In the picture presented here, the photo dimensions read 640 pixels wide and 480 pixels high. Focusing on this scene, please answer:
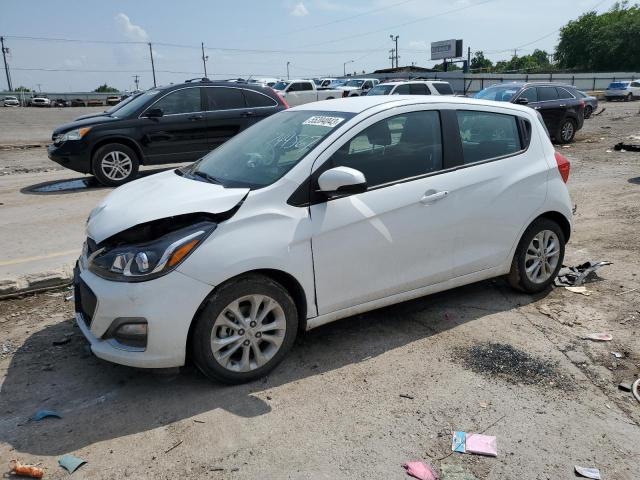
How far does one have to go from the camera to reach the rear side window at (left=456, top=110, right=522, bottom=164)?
4484mm

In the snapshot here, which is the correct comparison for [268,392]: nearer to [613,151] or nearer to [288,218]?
[288,218]

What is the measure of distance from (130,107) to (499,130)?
7808 millimetres

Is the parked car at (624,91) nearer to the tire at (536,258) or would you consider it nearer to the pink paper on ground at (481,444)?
the tire at (536,258)

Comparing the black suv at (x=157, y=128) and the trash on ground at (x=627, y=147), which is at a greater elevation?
the black suv at (x=157, y=128)

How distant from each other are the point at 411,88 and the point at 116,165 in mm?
12369

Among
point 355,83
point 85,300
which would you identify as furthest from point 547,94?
point 355,83

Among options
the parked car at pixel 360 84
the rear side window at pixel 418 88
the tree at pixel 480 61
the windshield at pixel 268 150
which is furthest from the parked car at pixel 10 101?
the tree at pixel 480 61

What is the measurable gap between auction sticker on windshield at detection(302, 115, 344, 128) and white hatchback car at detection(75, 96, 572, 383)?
1cm

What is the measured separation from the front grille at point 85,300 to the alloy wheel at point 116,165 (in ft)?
22.8

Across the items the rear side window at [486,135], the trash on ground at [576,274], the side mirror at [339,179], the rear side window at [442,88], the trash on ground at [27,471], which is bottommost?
the trash on ground at [576,274]

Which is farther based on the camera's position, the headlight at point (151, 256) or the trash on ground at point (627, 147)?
the trash on ground at point (627, 147)

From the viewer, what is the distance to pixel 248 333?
3537mm

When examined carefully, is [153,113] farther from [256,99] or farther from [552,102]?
[552,102]

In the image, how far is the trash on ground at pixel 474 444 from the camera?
298 centimetres
